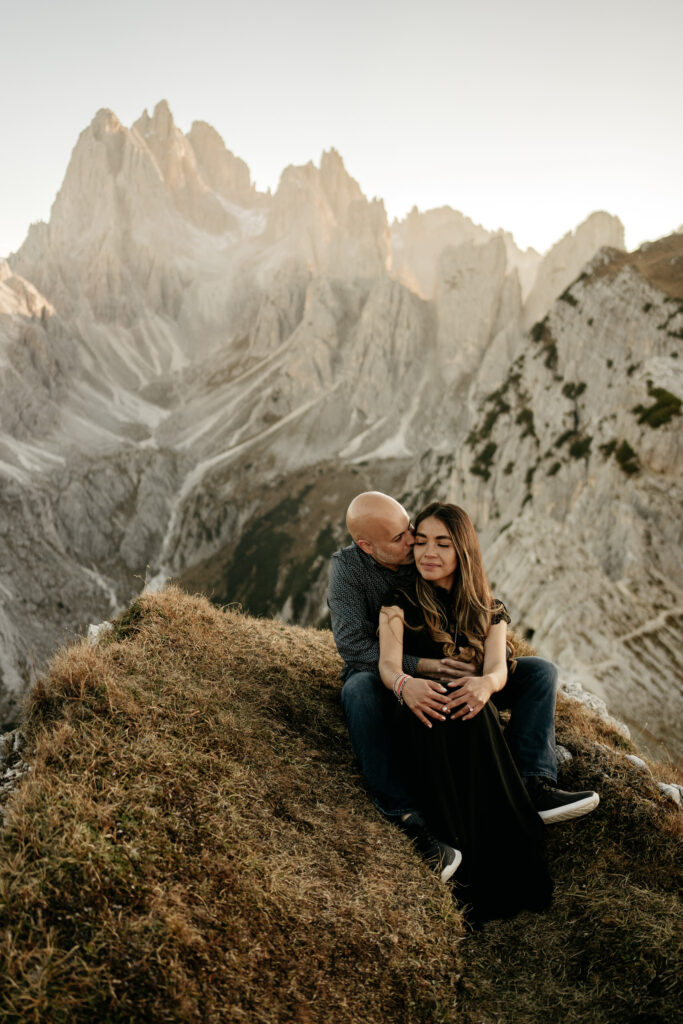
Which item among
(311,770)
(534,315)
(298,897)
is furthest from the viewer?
(534,315)

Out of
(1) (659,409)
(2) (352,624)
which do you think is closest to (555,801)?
(2) (352,624)

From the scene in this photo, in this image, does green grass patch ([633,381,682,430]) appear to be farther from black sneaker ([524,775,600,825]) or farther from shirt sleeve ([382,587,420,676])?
shirt sleeve ([382,587,420,676])

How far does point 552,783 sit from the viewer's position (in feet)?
19.9

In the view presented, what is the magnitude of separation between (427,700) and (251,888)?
206 cm

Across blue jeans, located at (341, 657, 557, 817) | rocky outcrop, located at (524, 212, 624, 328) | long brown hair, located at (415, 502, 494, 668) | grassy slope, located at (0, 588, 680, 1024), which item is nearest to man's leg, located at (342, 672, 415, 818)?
blue jeans, located at (341, 657, 557, 817)

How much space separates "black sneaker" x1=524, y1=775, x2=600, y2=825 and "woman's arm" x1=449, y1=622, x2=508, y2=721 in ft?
4.15

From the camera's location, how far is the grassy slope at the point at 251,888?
10.7 feet

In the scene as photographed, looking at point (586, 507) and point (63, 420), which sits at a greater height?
point (586, 507)

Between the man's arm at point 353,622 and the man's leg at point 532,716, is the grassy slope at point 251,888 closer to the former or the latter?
the man's leg at point 532,716

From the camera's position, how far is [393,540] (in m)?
6.40

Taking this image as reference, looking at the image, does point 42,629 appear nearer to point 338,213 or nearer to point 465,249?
point 465,249

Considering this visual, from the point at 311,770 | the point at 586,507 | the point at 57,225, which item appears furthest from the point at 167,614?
the point at 57,225

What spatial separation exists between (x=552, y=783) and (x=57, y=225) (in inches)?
9072

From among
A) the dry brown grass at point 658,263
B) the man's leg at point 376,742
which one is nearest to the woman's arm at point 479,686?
the man's leg at point 376,742
